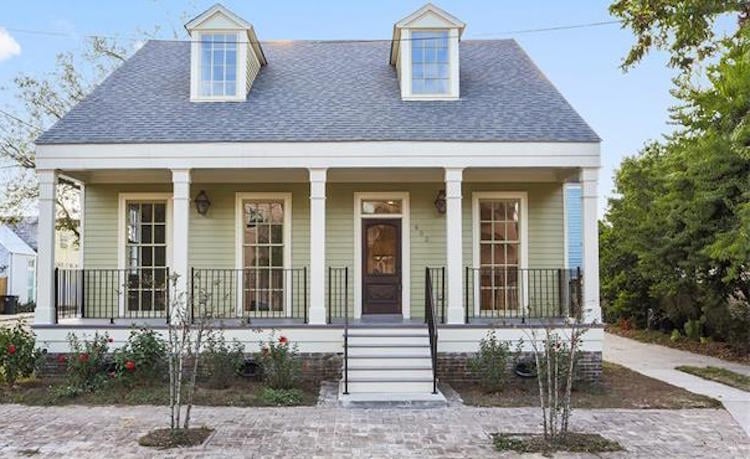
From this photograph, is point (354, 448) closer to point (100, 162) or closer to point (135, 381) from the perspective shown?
point (135, 381)

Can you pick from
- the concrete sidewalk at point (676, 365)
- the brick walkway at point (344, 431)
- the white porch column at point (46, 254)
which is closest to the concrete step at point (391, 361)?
the brick walkway at point (344, 431)

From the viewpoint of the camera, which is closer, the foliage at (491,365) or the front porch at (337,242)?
the foliage at (491,365)

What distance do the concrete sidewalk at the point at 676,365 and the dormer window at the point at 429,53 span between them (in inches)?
244

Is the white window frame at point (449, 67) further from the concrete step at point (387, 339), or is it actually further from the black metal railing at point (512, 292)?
the concrete step at point (387, 339)

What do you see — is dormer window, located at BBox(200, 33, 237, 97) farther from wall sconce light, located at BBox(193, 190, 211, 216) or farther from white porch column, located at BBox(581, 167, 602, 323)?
white porch column, located at BBox(581, 167, 602, 323)

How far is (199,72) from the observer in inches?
448

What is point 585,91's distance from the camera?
1311 centimetres

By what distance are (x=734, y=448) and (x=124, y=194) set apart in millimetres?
10306

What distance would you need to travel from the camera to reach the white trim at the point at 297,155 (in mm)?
9875

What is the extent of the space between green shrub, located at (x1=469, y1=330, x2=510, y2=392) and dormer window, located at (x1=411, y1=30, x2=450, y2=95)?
4.76 metres

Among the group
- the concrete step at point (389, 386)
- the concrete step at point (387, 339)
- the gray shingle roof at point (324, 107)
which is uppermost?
the gray shingle roof at point (324, 107)

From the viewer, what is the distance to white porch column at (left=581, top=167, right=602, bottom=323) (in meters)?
9.73

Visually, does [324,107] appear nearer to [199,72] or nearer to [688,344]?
[199,72]

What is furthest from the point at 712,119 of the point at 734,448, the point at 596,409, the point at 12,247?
the point at 12,247
